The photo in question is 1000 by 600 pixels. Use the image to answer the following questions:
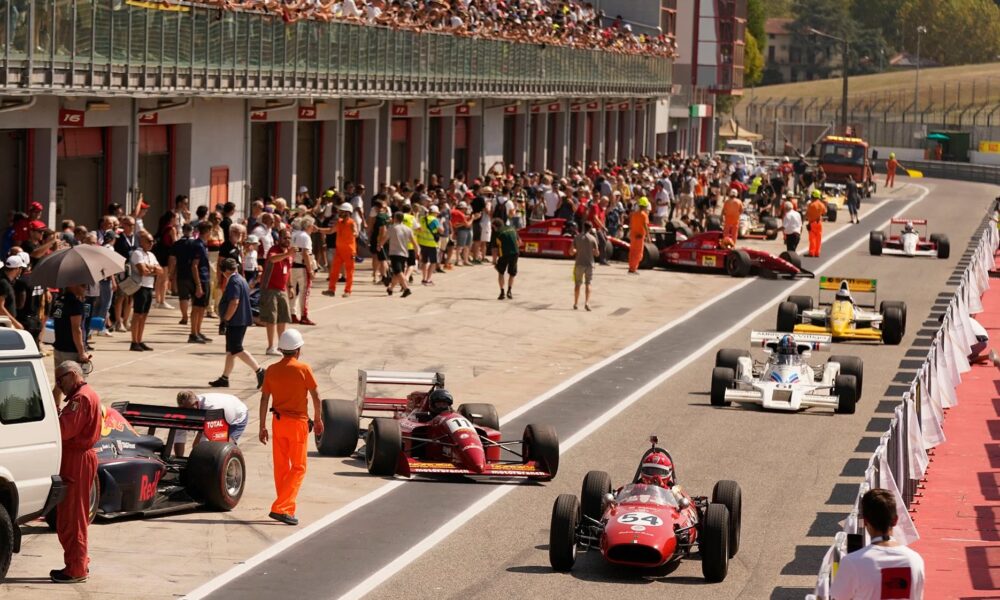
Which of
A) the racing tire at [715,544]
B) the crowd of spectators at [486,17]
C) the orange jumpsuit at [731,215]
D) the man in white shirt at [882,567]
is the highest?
the crowd of spectators at [486,17]

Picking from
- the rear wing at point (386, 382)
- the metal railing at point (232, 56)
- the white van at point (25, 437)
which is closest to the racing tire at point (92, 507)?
the white van at point (25, 437)

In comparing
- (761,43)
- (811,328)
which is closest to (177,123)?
(811,328)

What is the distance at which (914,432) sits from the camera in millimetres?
18031

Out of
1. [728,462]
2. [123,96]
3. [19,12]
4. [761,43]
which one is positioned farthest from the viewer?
[761,43]

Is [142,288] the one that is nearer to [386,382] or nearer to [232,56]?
[386,382]

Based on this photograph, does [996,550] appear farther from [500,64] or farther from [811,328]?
[500,64]

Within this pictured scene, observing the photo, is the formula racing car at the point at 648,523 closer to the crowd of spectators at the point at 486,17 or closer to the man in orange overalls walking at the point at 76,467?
the man in orange overalls walking at the point at 76,467

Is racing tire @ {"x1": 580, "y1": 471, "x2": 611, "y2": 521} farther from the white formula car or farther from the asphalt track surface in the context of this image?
the white formula car

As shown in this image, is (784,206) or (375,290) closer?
(375,290)

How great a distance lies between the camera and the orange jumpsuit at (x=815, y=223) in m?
44.2

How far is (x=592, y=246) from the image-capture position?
1262 inches

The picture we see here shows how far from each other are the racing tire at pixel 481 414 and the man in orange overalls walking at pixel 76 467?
18.9 ft

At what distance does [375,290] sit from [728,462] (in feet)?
50.5

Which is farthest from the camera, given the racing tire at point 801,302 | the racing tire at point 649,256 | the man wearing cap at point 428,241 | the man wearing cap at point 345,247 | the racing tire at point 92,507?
the racing tire at point 649,256
